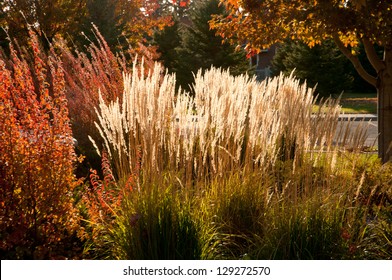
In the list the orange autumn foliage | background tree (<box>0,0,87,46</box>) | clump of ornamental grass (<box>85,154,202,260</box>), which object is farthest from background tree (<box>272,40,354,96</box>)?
clump of ornamental grass (<box>85,154,202,260</box>)

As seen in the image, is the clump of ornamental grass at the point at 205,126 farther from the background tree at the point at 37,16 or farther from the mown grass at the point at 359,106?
the background tree at the point at 37,16

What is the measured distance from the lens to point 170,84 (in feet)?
16.9

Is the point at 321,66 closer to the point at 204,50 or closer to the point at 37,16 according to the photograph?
the point at 204,50

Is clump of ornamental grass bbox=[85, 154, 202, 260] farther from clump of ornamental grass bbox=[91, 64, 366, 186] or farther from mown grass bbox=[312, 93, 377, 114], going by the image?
mown grass bbox=[312, 93, 377, 114]

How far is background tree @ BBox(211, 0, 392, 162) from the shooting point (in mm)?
7480

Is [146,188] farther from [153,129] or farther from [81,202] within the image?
[81,202]

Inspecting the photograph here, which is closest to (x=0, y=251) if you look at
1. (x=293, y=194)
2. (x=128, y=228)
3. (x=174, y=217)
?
(x=128, y=228)

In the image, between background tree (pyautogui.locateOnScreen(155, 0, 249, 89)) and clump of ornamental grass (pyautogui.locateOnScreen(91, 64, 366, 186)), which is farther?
background tree (pyautogui.locateOnScreen(155, 0, 249, 89))

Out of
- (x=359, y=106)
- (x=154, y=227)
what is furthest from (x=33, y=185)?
(x=359, y=106)

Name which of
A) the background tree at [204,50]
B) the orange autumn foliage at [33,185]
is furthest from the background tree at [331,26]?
the background tree at [204,50]

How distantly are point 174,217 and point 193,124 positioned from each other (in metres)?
0.98

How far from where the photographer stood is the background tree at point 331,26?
748cm

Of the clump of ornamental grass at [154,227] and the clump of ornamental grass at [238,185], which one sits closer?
the clump of ornamental grass at [154,227]

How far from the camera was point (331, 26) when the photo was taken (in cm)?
750
